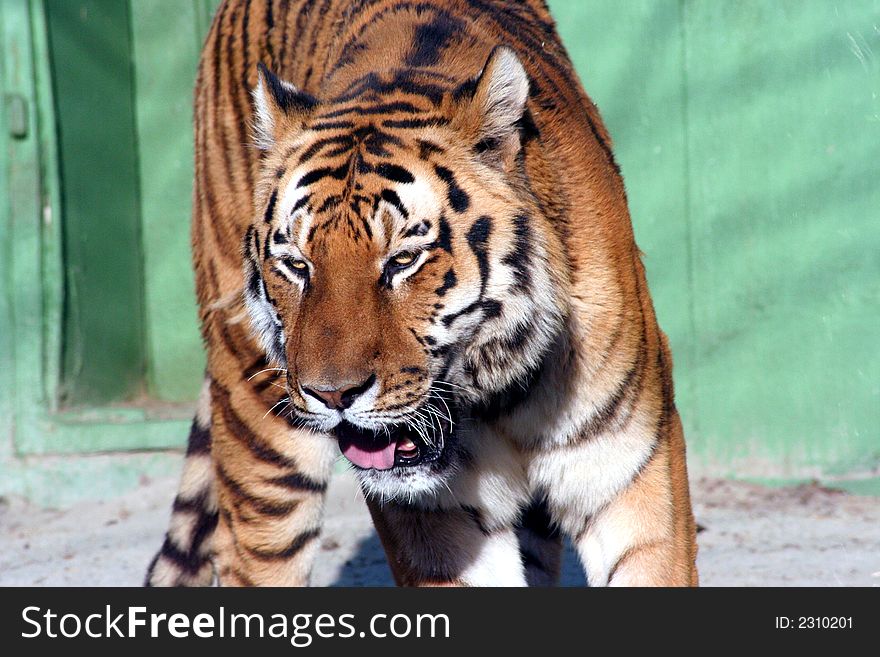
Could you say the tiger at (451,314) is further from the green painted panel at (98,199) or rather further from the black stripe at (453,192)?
the green painted panel at (98,199)

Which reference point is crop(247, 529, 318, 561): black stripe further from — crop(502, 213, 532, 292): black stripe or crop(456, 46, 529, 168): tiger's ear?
crop(456, 46, 529, 168): tiger's ear

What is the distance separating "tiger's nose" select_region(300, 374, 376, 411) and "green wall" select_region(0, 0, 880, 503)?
2.15m

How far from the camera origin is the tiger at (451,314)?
5.80 feet

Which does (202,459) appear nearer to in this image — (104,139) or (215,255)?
(215,255)

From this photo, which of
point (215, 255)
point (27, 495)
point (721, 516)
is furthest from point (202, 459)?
point (721, 516)

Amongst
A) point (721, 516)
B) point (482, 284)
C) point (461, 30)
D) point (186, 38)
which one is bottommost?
point (721, 516)

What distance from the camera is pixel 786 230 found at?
11.6ft

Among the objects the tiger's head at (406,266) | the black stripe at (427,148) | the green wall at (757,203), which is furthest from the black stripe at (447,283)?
the green wall at (757,203)

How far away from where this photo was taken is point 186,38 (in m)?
4.17

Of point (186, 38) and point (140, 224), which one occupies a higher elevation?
point (186, 38)

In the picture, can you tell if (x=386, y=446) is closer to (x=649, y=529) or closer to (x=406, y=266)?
(x=406, y=266)

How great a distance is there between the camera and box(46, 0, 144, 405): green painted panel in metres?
3.92

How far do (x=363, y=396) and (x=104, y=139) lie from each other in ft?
8.90

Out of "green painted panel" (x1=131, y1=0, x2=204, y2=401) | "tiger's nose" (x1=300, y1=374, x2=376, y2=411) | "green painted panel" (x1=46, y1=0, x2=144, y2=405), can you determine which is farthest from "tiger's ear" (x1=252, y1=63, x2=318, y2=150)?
"green painted panel" (x1=131, y1=0, x2=204, y2=401)
